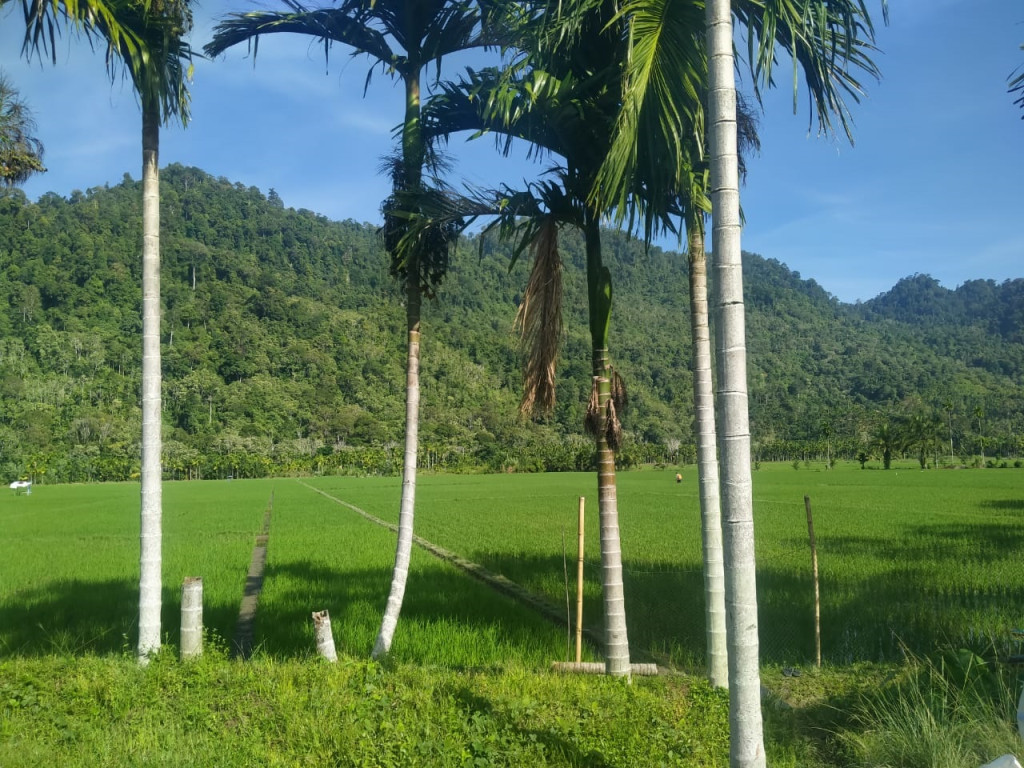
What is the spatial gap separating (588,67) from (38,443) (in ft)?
207

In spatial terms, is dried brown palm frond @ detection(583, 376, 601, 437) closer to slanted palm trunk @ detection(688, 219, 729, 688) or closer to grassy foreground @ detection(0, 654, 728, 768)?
slanted palm trunk @ detection(688, 219, 729, 688)

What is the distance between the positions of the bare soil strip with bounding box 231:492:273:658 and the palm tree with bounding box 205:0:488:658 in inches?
97.0

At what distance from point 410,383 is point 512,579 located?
23.8 ft

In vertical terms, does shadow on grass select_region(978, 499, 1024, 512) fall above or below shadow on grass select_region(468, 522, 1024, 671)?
below

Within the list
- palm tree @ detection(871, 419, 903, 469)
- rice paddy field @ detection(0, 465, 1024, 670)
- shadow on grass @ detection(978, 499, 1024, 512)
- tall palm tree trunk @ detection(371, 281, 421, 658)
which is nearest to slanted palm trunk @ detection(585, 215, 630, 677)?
rice paddy field @ detection(0, 465, 1024, 670)

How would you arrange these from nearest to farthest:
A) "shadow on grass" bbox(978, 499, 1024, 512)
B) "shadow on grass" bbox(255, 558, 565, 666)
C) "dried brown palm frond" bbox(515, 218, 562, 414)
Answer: "dried brown palm frond" bbox(515, 218, 562, 414), "shadow on grass" bbox(255, 558, 565, 666), "shadow on grass" bbox(978, 499, 1024, 512)

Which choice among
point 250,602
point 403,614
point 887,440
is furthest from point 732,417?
point 887,440

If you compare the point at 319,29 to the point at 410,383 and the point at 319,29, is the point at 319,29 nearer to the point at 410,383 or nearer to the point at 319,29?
the point at 319,29

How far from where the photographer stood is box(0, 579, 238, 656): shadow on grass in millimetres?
8688

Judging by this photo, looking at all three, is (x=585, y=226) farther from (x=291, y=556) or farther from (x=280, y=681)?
(x=291, y=556)

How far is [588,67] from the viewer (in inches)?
266

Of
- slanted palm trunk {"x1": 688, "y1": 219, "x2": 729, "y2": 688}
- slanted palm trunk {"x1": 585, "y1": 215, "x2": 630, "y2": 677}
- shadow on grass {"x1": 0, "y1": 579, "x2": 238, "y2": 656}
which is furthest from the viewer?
shadow on grass {"x1": 0, "y1": 579, "x2": 238, "y2": 656}

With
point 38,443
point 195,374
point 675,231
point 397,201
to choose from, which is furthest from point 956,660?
point 195,374

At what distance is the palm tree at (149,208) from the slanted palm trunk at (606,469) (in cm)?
370
